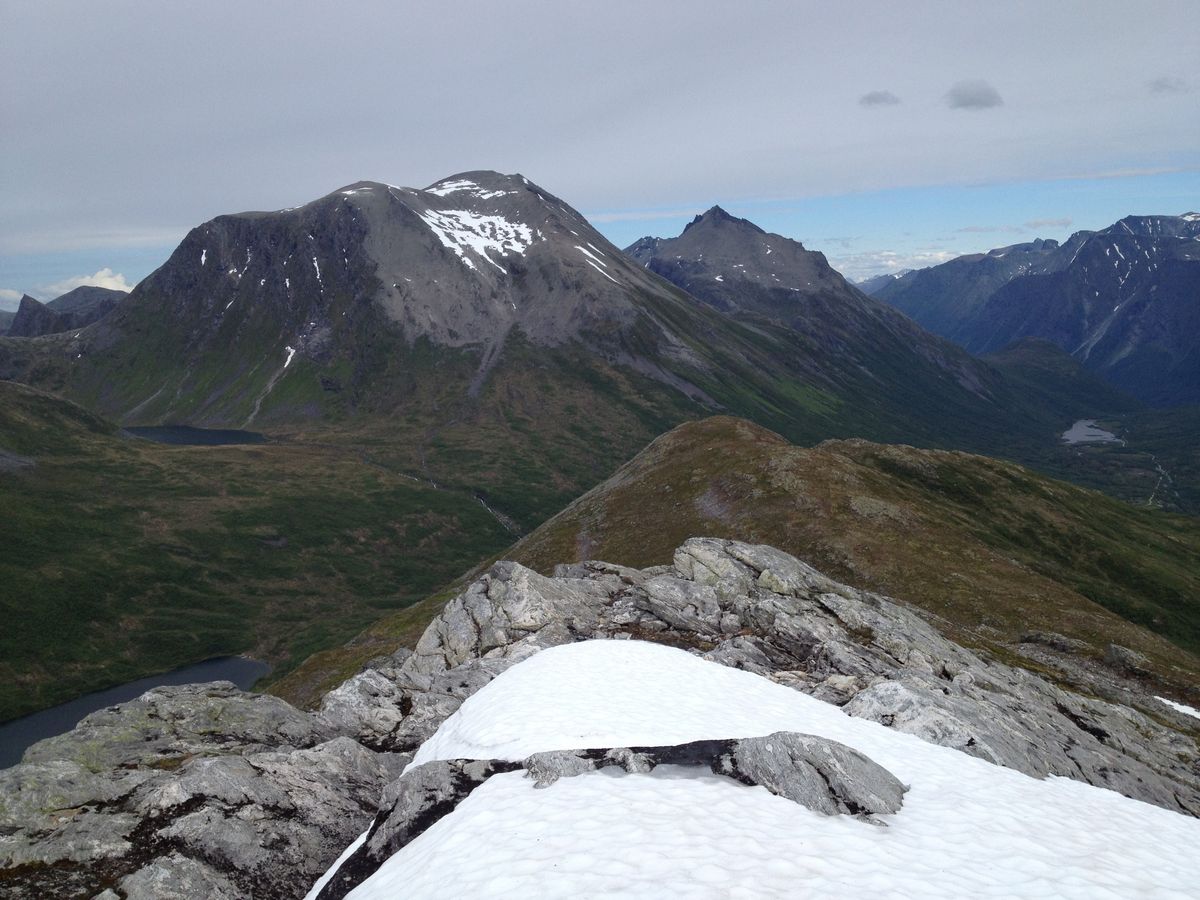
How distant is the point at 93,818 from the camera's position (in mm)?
21859

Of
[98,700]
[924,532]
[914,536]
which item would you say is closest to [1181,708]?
[914,536]

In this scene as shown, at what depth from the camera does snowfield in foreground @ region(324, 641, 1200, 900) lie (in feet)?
50.0

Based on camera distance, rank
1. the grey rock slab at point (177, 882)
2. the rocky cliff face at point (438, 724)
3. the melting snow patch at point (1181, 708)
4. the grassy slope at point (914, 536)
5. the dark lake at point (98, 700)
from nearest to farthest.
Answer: the grey rock slab at point (177, 882), the rocky cliff face at point (438, 724), the melting snow patch at point (1181, 708), the grassy slope at point (914, 536), the dark lake at point (98, 700)

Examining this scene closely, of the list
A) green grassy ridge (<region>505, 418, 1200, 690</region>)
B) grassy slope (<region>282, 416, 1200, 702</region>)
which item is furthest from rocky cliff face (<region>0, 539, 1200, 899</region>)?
green grassy ridge (<region>505, 418, 1200, 690</region>)

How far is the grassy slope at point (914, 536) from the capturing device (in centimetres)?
8056

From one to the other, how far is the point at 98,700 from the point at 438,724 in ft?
481

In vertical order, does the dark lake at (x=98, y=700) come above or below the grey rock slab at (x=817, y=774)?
below

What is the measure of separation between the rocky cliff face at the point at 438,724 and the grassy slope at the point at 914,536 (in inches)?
901

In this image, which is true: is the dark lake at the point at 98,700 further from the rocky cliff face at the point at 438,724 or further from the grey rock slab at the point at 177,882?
the grey rock slab at the point at 177,882

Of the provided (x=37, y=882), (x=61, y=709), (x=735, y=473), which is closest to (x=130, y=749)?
(x=37, y=882)

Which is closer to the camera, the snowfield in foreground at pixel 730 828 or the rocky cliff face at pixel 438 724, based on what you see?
the snowfield in foreground at pixel 730 828

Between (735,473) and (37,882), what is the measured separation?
10275 centimetres

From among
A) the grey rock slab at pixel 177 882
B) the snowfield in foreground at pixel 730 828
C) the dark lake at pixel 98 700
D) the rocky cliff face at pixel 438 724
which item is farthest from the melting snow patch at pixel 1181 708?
the dark lake at pixel 98 700

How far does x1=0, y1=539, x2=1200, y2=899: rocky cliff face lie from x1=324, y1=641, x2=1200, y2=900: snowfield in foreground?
1815 millimetres
